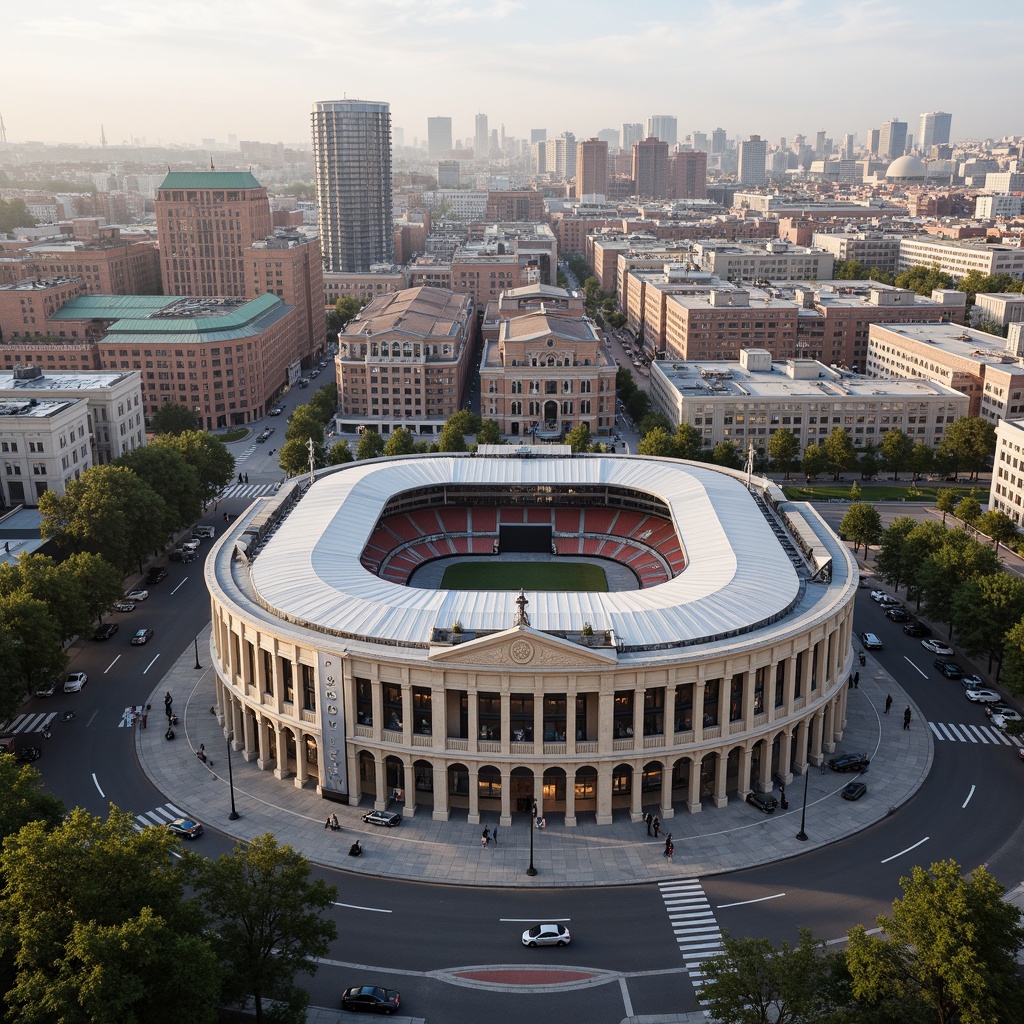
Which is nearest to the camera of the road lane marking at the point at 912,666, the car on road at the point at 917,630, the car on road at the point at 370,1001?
the car on road at the point at 370,1001

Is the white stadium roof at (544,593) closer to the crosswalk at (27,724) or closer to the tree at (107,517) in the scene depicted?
the tree at (107,517)

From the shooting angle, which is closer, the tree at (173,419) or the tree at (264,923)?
the tree at (264,923)

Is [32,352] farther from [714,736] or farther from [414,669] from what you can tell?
[714,736]

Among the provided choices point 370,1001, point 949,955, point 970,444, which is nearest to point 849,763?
point 949,955

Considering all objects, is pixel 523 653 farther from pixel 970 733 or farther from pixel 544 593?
pixel 970 733

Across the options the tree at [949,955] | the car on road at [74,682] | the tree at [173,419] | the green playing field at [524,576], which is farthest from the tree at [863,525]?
the tree at [173,419]

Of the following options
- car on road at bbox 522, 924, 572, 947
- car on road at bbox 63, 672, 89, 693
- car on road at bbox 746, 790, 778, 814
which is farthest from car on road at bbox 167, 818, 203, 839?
car on road at bbox 746, 790, 778, 814
